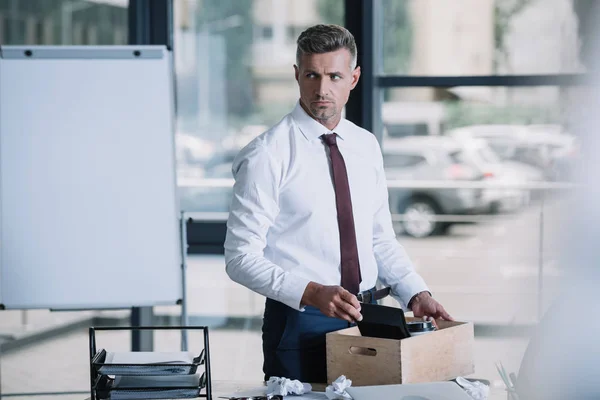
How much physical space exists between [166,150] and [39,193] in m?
0.52

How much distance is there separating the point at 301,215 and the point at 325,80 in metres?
0.35

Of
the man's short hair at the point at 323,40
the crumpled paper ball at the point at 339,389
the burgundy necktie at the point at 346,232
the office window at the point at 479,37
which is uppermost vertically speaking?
the office window at the point at 479,37

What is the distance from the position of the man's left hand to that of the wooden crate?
120mm

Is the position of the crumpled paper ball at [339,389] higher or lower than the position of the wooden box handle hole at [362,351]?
lower

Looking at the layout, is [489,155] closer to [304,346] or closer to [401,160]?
[401,160]

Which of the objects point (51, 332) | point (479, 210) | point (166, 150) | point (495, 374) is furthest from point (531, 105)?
point (51, 332)

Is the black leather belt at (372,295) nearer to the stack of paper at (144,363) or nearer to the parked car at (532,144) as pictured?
the stack of paper at (144,363)

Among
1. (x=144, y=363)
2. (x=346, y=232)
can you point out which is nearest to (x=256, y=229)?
(x=346, y=232)

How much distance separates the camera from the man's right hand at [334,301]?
5.84 feet

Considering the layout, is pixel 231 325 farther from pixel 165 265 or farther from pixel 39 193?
pixel 39 193

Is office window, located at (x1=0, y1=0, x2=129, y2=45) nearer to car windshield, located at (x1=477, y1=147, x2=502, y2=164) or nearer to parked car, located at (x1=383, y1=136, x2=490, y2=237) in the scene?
parked car, located at (x1=383, y1=136, x2=490, y2=237)

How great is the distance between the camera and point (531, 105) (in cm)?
368

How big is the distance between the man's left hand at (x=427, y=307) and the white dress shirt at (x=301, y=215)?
44 millimetres

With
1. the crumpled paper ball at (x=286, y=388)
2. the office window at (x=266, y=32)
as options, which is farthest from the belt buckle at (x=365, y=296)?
the office window at (x=266, y=32)
